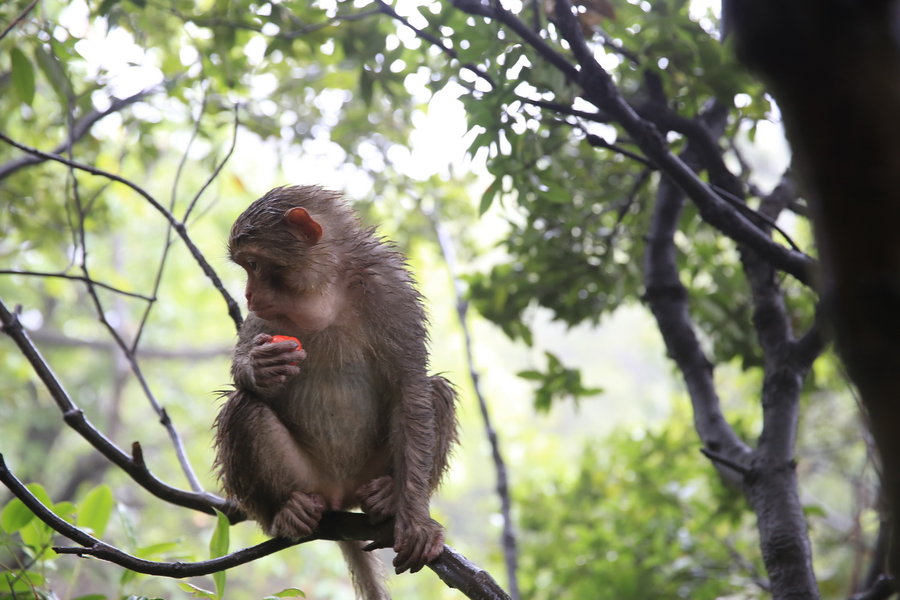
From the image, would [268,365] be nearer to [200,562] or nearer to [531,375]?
[200,562]

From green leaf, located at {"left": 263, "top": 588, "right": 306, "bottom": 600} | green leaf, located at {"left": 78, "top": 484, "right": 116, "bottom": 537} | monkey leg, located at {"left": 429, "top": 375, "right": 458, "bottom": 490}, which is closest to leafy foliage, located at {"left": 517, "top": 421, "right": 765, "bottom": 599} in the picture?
monkey leg, located at {"left": 429, "top": 375, "right": 458, "bottom": 490}

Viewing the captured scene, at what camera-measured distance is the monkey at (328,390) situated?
223 centimetres

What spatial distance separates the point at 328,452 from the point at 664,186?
155 cm

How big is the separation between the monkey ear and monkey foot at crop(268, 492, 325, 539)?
29.9 inches

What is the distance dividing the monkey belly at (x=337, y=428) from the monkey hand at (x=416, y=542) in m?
0.30

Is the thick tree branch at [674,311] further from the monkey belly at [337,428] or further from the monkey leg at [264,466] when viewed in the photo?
the monkey leg at [264,466]

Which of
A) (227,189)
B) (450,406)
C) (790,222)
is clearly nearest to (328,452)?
(450,406)

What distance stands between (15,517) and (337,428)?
2.91ft

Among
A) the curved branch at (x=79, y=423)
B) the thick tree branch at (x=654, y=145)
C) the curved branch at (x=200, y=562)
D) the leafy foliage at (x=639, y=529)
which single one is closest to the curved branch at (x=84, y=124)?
the curved branch at (x=79, y=423)

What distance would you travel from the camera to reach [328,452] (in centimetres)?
235

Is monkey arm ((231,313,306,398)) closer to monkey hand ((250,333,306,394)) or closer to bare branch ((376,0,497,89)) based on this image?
monkey hand ((250,333,306,394))

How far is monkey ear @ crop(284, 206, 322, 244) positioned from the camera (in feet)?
7.98

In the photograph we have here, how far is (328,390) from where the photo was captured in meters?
2.38

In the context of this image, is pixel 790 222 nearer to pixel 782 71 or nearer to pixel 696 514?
pixel 696 514
